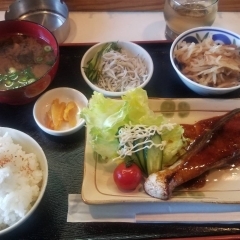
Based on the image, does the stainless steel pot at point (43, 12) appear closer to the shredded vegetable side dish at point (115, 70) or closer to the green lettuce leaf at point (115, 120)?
the shredded vegetable side dish at point (115, 70)

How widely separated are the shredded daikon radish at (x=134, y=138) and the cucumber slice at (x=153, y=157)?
18mm

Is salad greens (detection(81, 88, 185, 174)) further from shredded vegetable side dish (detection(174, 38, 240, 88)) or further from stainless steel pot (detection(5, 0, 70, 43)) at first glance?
stainless steel pot (detection(5, 0, 70, 43))

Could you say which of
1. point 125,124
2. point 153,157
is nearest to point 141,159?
point 153,157

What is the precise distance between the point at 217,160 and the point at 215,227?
0.97ft

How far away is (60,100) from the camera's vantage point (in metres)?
1.97

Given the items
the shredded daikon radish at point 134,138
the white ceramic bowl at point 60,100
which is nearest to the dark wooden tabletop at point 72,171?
the white ceramic bowl at point 60,100

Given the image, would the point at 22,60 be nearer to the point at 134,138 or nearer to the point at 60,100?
the point at 60,100

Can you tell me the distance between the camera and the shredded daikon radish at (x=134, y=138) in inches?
62.9

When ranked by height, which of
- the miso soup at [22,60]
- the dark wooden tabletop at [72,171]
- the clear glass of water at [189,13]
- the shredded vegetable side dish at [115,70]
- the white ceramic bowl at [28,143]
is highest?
the clear glass of water at [189,13]

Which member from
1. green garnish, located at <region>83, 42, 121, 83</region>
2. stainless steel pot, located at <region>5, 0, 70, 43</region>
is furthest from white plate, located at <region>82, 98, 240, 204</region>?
stainless steel pot, located at <region>5, 0, 70, 43</region>

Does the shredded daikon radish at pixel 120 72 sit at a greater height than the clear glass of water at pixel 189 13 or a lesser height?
lesser

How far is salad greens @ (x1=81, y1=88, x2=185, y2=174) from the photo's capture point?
5.39ft

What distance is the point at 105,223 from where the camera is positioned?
156 centimetres

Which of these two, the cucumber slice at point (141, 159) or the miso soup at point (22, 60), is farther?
the miso soup at point (22, 60)
